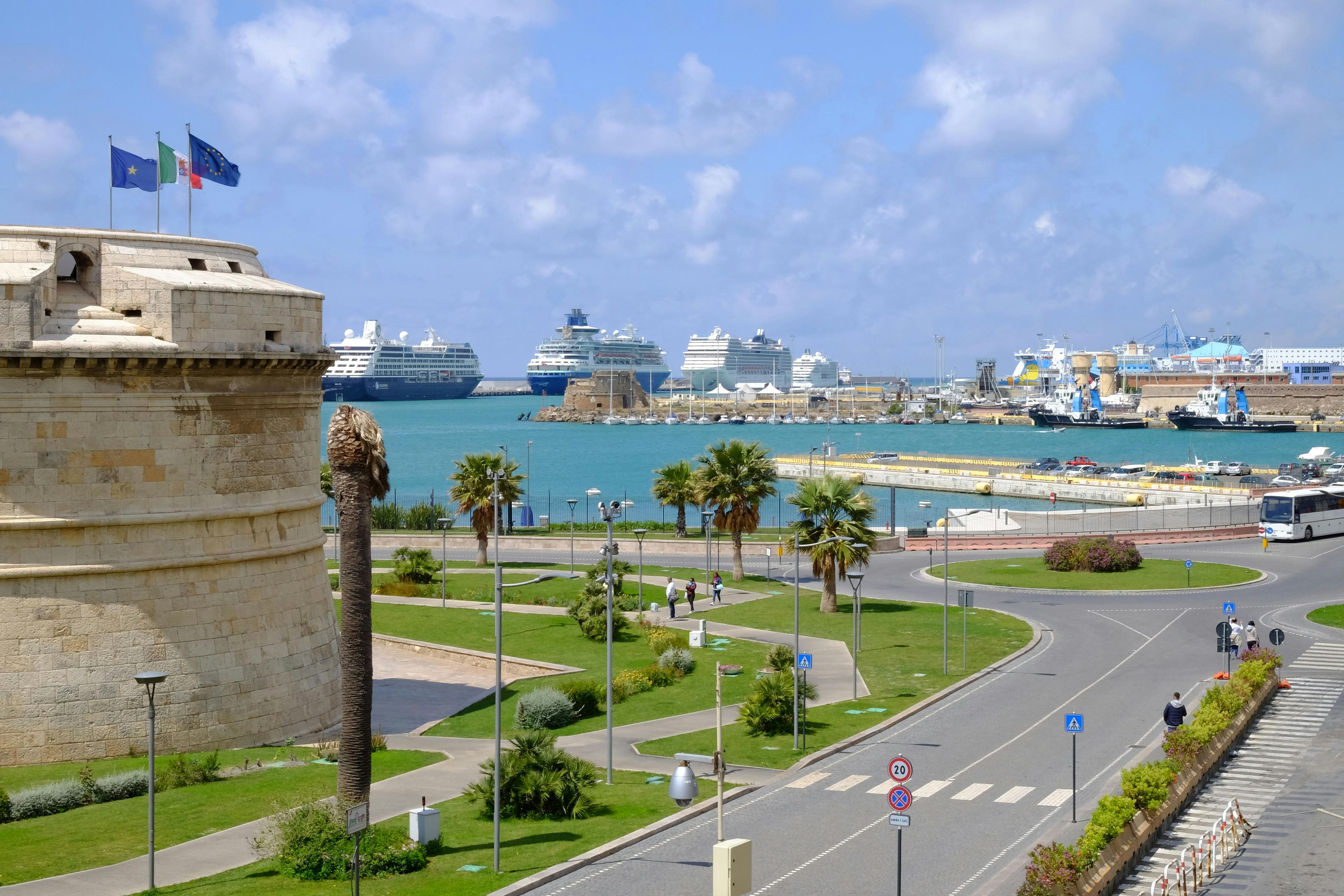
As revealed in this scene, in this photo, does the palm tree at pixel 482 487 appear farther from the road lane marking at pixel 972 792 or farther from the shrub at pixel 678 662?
the road lane marking at pixel 972 792

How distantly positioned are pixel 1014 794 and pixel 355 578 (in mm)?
10906

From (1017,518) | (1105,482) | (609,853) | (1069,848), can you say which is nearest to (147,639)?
(609,853)

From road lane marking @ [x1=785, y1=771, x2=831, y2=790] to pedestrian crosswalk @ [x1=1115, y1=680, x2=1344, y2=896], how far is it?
559cm

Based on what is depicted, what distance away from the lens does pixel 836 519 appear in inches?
1538

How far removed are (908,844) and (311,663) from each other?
1287 centimetres

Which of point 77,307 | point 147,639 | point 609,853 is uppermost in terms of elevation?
point 77,307

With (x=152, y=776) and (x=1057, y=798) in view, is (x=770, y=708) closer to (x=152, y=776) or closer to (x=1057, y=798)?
(x=1057, y=798)

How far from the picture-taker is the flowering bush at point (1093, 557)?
46.2 metres

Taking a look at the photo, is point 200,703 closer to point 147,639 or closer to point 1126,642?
point 147,639

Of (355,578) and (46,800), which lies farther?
(46,800)

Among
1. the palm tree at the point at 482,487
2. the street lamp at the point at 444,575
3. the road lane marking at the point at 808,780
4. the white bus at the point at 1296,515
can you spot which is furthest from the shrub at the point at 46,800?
the white bus at the point at 1296,515

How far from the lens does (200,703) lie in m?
23.6

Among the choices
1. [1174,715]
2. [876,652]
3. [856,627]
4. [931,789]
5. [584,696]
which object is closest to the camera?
[931,789]

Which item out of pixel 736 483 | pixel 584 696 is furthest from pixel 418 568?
pixel 584 696
